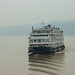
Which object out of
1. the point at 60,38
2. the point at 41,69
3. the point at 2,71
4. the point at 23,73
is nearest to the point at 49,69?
the point at 41,69

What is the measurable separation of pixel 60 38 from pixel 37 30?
29.2 ft

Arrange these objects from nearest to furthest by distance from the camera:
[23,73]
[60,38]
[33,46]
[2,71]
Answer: [23,73]
[2,71]
[33,46]
[60,38]

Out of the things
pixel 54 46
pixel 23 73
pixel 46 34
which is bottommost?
pixel 23 73

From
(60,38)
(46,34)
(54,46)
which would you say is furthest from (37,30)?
(60,38)

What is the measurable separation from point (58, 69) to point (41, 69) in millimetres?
2554

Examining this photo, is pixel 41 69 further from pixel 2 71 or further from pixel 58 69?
pixel 2 71

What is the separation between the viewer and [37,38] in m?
44.9

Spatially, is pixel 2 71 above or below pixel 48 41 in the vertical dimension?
below

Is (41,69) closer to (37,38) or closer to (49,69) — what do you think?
(49,69)

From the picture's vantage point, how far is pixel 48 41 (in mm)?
45219

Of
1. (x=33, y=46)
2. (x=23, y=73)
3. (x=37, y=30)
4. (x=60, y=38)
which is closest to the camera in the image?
(x=23, y=73)

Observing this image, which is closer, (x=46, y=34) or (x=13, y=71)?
(x=13, y=71)

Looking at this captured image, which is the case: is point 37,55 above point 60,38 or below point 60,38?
below

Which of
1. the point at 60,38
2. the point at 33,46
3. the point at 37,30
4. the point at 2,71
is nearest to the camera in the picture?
the point at 2,71
